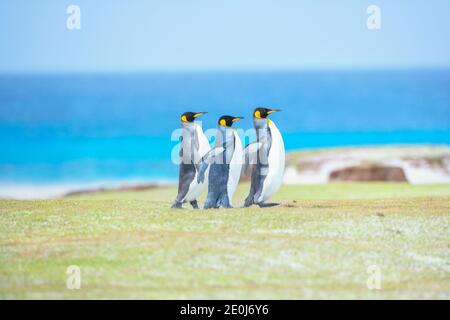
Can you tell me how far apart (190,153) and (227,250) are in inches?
142

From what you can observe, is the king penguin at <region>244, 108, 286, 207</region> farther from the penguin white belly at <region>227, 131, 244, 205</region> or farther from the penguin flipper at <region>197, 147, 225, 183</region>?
the penguin flipper at <region>197, 147, 225, 183</region>

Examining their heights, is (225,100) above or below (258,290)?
above

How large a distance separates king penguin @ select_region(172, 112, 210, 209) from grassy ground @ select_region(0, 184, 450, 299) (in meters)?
0.60

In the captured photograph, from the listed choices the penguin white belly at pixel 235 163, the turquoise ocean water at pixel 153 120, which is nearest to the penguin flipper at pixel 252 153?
the penguin white belly at pixel 235 163

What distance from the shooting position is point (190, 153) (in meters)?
20.6

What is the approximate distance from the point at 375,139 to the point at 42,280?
290ft

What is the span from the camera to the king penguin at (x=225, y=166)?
20.4 metres

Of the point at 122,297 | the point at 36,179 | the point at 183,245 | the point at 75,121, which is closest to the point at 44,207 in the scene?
the point at 183,245

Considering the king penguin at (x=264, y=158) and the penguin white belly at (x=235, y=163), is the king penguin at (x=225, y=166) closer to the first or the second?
the penguin white belly at (x=235, y=163)

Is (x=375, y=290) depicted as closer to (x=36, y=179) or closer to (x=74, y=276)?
(x=74, y=276)

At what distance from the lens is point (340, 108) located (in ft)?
472

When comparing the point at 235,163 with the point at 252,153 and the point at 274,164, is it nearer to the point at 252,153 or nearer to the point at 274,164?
the point at 252,153
